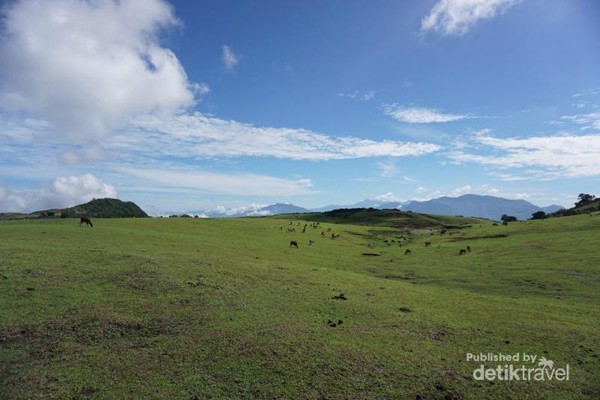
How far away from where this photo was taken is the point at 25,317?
1588 centimetres

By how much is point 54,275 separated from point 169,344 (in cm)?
1079

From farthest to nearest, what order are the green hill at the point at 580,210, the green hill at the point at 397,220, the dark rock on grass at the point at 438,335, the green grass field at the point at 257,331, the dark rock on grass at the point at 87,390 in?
the green hill at the point at 397,220
the green hill at the point at 580,210
the dark rock on grass at the point at 438,335
the green grass field at the point at 257,331
the dark rock on grass at the point at 87,390

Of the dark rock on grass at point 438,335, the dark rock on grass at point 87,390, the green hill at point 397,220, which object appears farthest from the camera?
the green hill at point 397,220

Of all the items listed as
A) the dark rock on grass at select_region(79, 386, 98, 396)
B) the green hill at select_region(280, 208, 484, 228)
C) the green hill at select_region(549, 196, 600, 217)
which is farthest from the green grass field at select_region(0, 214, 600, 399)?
the green hill at select_region(280, 208, 484, 228)

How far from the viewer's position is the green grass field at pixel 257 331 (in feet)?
39.8

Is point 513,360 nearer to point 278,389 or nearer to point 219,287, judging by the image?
point 278,389

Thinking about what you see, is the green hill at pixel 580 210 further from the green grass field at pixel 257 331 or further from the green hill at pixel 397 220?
the green grass field at pixel 257 331

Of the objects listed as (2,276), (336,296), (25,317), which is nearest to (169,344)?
(25,317)

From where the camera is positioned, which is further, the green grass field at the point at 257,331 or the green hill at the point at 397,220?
the green hill at the point at 397,220

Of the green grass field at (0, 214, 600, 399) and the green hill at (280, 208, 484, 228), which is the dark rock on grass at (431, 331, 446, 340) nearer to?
the green grass field at (0, 214, 600, 399)

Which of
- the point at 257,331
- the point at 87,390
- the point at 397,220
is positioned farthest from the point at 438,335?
the point at 397,220

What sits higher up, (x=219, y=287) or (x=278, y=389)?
(x=219, y=287)

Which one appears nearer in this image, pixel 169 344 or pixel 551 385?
pixel 551 385

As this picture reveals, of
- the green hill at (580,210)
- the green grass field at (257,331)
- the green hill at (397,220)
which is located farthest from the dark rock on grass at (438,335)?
the green hill at (397,220)
